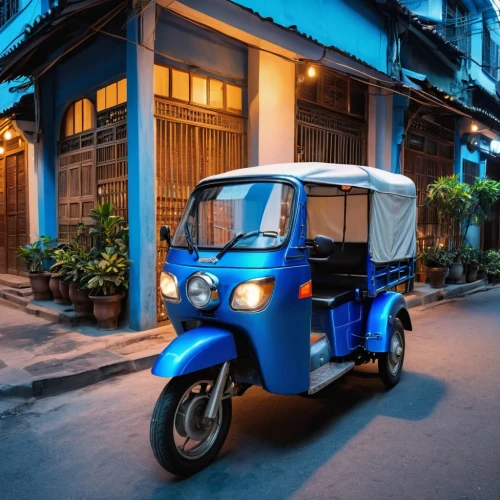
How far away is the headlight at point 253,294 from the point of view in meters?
3.34

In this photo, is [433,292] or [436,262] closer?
[433,292]

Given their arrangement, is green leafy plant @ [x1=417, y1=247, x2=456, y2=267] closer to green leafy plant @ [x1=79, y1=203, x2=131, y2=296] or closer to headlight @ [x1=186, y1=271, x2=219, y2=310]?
green leafy plant @ [x1=79, y1=203, x2=131, y2=296]

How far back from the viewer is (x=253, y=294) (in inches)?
131

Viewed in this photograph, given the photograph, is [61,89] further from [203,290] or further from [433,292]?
[433,292]

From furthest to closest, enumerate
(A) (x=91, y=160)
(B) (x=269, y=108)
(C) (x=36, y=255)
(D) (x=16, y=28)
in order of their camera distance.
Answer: (D) (x=16, y=28), (B) (x=269, y=108), (C) (x=36, y=255), (A) (x=91, y=160)

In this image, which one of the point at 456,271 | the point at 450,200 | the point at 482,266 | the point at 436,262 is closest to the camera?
the point at 436,262

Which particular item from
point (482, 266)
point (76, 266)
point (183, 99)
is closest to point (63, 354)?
point (76, 266)

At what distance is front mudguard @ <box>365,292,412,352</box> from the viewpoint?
4.59m

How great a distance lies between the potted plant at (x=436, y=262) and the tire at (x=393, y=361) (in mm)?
7056

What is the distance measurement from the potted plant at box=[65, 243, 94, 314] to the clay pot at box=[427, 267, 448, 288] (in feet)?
26.8

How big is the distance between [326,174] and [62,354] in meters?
3.88

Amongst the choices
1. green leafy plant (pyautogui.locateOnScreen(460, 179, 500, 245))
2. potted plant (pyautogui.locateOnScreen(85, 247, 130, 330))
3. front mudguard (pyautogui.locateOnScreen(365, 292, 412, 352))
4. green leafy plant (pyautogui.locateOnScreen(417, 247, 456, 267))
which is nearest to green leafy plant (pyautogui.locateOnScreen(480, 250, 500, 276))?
green leafy plant (pyautogui.locateOnScreen(460, 179, 500, 245))

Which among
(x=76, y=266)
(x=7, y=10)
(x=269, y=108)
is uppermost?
(x=7, y=10)

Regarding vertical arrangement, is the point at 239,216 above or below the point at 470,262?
above
